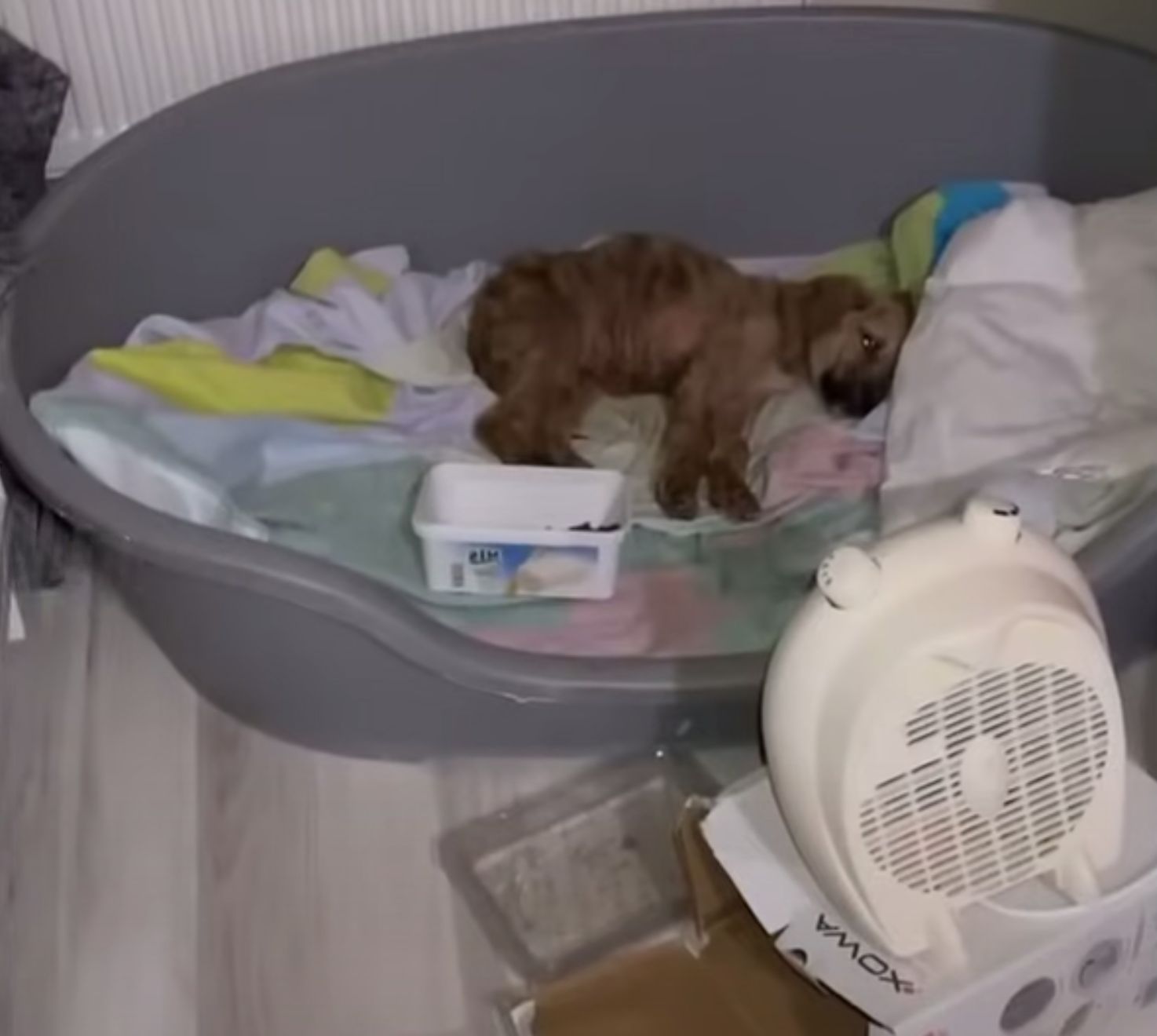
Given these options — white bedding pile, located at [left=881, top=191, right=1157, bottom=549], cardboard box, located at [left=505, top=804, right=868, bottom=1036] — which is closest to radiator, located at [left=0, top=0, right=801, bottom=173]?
white bedding pile, located at [left=881, top=191, right=1157, bottom=549]

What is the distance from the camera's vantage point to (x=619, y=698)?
64.7 inches

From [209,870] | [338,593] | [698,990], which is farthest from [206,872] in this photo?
[698,990]

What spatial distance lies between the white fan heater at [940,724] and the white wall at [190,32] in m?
0.98

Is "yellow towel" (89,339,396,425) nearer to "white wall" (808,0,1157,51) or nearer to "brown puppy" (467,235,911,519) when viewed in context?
"brown puppy" (467,235,911,519)

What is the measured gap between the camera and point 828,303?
196 cm

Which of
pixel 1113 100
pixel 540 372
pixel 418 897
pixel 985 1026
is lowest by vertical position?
pixel 418 897

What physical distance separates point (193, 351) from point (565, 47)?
1.51 ft

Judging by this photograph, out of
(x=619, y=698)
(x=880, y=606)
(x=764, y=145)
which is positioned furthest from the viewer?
(x=764, y=145)

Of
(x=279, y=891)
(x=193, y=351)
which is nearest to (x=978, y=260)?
(x=193, y=351)

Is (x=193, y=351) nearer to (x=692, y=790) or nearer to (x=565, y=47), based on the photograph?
(x=565, y=47)

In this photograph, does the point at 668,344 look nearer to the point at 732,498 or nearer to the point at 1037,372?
the point at 732,498

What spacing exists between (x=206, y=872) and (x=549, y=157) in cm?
80

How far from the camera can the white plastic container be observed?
1739 millimetres

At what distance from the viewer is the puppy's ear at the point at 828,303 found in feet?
6.42
